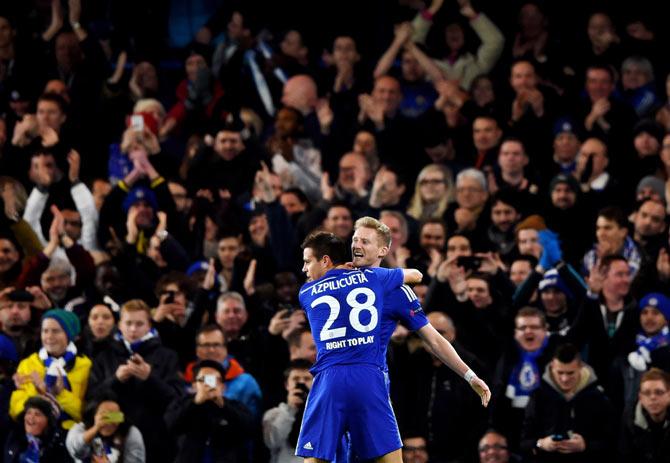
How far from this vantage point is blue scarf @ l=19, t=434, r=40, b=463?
48.3ft

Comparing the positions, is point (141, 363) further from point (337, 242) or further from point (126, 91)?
point (126, 91)

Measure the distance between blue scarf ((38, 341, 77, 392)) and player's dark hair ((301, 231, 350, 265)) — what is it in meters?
4.34

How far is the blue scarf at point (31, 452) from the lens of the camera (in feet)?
48.3

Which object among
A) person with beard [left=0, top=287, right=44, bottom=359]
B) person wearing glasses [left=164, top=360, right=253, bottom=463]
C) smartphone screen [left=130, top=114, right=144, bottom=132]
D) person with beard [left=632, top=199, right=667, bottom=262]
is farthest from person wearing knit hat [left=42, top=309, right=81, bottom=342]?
person with beard [left=632, top=199, right=667, bottom=262]

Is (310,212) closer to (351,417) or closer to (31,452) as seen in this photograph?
(31,452)

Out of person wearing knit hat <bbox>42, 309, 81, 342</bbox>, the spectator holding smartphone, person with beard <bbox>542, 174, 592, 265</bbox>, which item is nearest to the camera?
the spectator holding smartphone

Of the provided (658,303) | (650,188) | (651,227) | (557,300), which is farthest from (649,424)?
(650,188)

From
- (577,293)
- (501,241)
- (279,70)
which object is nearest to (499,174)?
(501,241)

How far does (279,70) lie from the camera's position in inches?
768

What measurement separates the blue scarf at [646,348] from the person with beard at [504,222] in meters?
1.81

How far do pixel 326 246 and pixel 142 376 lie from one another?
3.84 metres

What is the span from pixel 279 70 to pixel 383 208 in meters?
3.33

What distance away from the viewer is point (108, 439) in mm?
14477

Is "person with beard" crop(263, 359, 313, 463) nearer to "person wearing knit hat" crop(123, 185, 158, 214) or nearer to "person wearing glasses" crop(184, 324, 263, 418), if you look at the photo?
"person wearing glasses" crop(184, 324, 263, 418)
